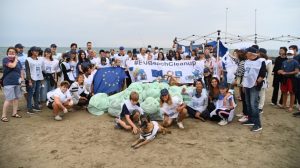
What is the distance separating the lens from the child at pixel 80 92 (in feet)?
25.1

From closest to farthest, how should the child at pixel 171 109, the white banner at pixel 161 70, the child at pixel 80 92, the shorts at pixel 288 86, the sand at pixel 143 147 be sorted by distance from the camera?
the sand at pixel 143 147 → the child at pixel 171 109 → the child at pixel 80 92 → the shorts at pixel 288 86 → the white banner at pixel 161 70

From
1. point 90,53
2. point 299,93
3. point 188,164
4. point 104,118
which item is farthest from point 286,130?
point 90,53

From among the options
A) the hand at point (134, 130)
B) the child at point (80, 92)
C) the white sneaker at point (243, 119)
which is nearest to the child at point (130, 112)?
the hand at point (134, 130)

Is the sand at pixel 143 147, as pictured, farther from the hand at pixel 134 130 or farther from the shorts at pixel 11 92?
the shorts at pixel 11 92

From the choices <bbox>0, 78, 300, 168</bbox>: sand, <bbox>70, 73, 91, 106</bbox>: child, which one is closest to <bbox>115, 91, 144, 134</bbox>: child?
<bbox>0, 78, 300, 168</bbox>: sand

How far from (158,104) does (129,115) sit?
0.84m

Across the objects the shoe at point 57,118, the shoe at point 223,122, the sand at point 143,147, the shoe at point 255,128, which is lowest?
the sand at point 143,147

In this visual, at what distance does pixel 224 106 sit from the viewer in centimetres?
691

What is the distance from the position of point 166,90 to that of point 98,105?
2035mm

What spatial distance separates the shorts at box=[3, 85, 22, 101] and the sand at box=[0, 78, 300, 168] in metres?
0.58

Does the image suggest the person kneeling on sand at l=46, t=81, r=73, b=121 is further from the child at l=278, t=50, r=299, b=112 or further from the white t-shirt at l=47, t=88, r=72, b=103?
the child at l=278, t=50, r=299, b=112

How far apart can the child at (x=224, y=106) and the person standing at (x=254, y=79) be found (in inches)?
17.9

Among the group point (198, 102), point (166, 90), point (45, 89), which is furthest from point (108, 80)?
point (198, 102)

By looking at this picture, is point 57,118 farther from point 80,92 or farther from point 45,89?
point 45,89
